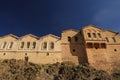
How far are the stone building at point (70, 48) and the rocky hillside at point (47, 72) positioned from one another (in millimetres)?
2719

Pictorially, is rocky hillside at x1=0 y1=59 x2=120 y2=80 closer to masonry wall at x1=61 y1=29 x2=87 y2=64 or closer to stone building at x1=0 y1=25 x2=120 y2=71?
stone building at x1=0 y1=25 x2=120 y2=71

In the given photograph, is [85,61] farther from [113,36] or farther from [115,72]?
[113,36]

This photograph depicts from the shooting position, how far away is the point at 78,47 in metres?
43.1

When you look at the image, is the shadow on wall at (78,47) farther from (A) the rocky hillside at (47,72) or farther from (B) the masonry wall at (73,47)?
(A) the rocky hillside at (47,72)

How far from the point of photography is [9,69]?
35.0 metres

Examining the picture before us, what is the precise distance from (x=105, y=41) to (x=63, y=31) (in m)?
10.2

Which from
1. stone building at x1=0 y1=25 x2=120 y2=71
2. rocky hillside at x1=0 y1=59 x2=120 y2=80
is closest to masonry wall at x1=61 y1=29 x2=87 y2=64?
stone building at x1=0 y1=25 x2=120 y2=71

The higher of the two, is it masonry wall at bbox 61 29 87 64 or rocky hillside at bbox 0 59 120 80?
masonry wall at bbox 61 29 87 64

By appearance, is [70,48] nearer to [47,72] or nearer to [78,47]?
[78,47]

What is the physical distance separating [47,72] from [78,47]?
1093 cm

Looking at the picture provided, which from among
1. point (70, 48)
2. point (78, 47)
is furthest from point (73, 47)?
point (78, 47)

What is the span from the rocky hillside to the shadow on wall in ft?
12.6

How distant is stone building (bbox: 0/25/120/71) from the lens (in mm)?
40094

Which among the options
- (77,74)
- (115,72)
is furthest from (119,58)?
(77,74)
